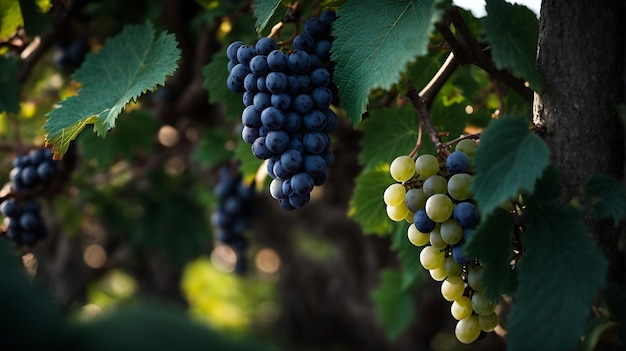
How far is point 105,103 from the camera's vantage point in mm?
1021

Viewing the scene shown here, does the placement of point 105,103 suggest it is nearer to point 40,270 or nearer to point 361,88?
point 361,88

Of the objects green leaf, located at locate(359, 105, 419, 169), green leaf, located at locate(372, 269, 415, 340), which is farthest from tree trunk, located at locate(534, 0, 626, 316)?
green leaf, located at locate(372, 269, 415, 340)

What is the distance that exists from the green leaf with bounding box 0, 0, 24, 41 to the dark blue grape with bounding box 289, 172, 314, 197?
806mm

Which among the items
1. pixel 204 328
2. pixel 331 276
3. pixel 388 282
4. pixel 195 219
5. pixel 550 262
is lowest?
pixel 331 276

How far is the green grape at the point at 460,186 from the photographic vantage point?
815 millimetres

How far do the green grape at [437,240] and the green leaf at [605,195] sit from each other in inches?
8.0

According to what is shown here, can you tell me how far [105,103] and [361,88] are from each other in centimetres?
47

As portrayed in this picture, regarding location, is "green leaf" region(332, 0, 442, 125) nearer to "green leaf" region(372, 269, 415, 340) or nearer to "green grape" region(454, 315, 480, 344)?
"green grape" region(454, 315, 480, 344)

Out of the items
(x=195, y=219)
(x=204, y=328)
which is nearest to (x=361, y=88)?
(x=204, y=328)

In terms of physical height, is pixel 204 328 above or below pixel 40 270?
above

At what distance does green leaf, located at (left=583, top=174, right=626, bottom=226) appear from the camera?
768 mm

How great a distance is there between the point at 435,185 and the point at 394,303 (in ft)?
3.04

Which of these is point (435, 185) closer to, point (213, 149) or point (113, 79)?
point (113, 79)

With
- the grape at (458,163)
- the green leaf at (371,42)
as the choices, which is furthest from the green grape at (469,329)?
the green leaf at (371,42)
